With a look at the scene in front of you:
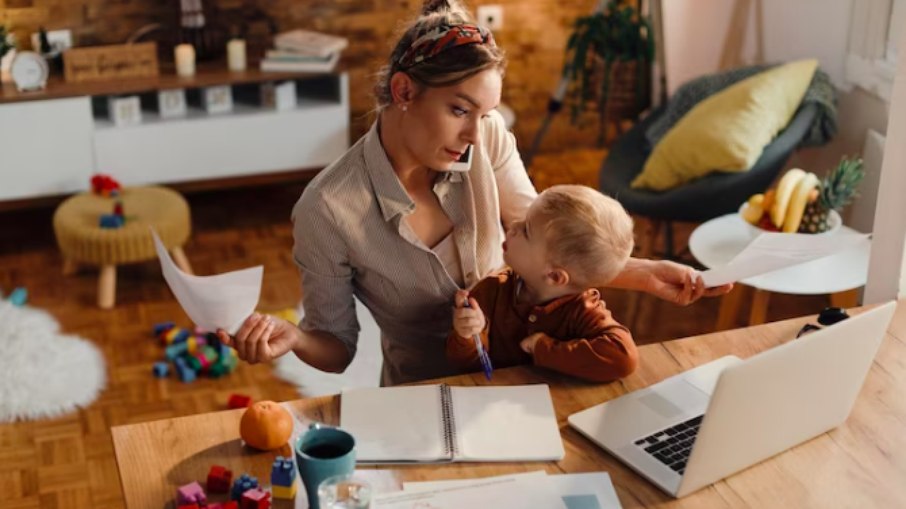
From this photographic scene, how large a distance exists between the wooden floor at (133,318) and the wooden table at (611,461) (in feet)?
4.18

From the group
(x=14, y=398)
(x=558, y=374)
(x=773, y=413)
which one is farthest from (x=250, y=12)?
(x=773, y=413)

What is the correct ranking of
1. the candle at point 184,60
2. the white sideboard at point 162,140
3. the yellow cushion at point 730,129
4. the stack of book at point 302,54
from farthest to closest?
the stack of book at point 302,54 < the candle at point 184,60 < the white sideboard at point 162,140 < the yellow cushion at point 730,129

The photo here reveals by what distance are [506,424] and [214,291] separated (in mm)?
454

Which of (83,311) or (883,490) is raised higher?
(883,490)

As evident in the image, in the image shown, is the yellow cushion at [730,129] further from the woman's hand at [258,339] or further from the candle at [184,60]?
the woman's hand at [258,339]

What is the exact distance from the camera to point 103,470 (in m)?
2.91

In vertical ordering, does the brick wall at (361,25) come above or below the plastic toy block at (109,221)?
above

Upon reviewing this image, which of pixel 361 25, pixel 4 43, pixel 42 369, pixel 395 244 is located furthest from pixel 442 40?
pixel 361 25

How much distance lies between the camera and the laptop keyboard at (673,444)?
1588 millimetres

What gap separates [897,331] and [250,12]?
3134 mm

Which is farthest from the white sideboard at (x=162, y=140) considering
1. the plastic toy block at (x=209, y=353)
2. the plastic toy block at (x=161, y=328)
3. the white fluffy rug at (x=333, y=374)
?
the white fluffy rug at (x=333, y=374)

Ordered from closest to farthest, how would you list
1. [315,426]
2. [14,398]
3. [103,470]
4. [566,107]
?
[315,426]
[103,470]
[14,398]
[566,107]

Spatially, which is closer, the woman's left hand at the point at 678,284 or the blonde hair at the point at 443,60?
the blonde hair at the point at 443,60

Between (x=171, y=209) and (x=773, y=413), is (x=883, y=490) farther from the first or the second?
(x=171, y=209)
